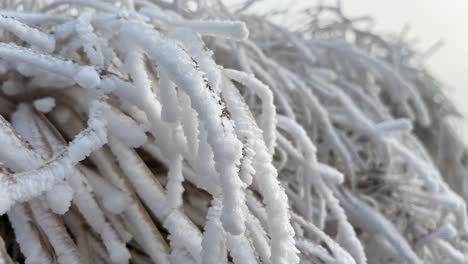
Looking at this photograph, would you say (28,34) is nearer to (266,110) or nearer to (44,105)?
(44,105)

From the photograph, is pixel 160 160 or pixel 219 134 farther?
pixel 160 160

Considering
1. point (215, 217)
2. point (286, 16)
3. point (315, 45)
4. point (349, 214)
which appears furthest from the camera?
point (286, 16)

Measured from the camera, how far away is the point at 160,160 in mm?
423

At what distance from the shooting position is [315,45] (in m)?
0.79

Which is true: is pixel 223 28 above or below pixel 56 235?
above

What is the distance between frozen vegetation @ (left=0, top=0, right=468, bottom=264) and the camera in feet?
1.10

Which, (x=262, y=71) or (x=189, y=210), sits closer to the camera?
(x=189, y=210)

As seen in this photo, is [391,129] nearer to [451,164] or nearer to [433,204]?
[433,204]

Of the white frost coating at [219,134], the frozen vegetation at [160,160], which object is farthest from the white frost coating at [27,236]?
the white frost coating at [219,134]

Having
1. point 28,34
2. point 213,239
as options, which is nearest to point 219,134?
point 213,239

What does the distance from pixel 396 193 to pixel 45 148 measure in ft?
1.16

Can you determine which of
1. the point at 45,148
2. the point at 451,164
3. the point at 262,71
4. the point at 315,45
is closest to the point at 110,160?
the point at 45,148

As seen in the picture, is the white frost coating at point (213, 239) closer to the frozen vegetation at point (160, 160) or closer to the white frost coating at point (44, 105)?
the frozen vegetation at point (160, 160)

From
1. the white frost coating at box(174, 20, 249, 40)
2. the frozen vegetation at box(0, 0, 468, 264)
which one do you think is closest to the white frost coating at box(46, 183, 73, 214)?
the frozen vegetation at box(0, 0, 468, 264)
